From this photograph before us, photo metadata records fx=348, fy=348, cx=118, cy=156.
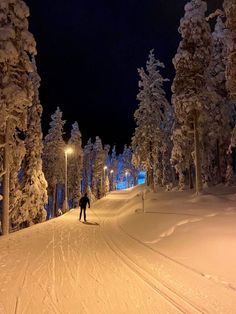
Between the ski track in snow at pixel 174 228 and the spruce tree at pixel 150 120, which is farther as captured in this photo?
the spruce tree at pixel 150 120

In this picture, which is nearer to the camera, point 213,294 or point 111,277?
point 213,294

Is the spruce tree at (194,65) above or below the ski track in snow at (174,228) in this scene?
above

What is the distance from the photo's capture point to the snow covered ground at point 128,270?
602 cm

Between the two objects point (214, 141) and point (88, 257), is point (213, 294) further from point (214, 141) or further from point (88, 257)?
point (214, 141)

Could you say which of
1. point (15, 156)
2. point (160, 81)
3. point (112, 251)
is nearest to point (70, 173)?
point (160, 81)

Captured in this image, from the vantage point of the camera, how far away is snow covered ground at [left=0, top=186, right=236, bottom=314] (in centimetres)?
602

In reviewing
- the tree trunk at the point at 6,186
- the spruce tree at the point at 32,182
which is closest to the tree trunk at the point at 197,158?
the tree trunk at the point at 6,186

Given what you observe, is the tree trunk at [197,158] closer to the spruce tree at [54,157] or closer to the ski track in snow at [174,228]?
the ski track in snow at [174,228]

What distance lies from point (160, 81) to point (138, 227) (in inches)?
1096

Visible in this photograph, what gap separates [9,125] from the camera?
21.5 m

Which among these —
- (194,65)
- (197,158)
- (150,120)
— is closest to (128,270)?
(197,158)

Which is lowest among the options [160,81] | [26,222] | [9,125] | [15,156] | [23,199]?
[26,222]

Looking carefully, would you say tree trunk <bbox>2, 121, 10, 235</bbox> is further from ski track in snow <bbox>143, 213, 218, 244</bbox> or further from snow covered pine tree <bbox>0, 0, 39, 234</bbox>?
ski track in snow <bbox>143, 213, 218, 244</bbox>

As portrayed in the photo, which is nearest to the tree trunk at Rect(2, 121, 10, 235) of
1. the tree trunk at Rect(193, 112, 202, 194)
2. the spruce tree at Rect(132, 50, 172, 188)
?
the tree trunk at Rect(193, 112, 202, 194)
